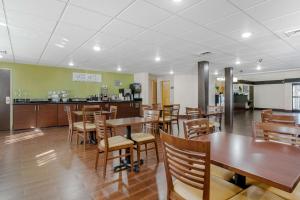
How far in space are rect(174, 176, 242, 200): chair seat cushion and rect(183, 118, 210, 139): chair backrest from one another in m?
0.63

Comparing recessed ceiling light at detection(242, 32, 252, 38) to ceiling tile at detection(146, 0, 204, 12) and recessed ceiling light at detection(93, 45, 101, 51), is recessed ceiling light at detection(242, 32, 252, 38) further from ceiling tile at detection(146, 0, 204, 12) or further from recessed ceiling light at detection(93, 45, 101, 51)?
recessed ceiling light at detection(93, 45, 101, 51)

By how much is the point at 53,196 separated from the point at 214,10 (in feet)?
10.7

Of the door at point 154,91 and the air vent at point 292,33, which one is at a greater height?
the air vent at point 292,33

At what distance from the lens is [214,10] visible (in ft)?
8.18

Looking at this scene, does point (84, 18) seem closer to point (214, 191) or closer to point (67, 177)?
point (67, 177)

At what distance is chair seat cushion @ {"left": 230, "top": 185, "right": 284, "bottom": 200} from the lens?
128 cm

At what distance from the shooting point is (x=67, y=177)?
2609mm

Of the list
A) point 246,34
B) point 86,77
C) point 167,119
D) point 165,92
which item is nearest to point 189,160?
point 246,34

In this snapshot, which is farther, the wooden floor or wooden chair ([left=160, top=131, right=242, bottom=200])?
the wooden floor

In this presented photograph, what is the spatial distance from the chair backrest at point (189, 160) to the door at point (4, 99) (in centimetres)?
695

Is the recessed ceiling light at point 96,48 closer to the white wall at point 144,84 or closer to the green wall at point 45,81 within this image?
the green wall at point 45,81

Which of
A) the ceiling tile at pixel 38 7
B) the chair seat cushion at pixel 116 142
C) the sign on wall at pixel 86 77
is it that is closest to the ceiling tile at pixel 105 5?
the ceiling tile at pixel 38 7

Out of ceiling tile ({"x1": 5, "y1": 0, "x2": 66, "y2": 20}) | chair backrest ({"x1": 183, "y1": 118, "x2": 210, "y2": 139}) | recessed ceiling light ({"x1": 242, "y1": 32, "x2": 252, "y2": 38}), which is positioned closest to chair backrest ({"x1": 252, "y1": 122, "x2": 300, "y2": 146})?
chair backrest ({"x1": 183, "y1": 118, "x2": 210, "y2": 139})

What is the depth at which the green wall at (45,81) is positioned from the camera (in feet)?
21.0
